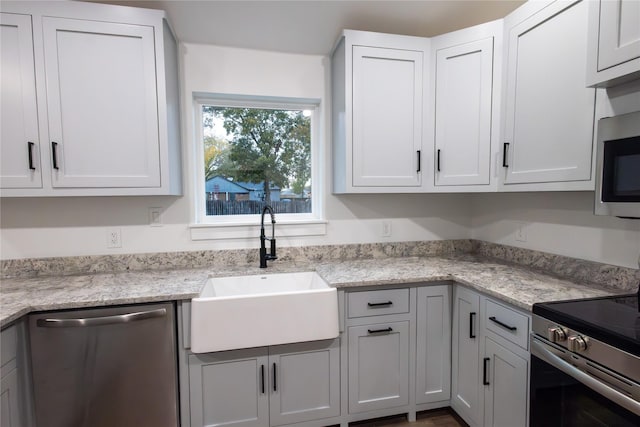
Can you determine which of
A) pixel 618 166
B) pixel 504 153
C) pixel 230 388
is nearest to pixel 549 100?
pixel 504 153

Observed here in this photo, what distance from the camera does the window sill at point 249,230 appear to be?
204 centimetres

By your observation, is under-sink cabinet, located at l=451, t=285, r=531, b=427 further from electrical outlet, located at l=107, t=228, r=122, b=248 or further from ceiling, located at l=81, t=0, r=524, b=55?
electrical outlet, located at l=107, t=228, r=122, b=248

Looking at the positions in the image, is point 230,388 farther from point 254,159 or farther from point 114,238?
point 254,159

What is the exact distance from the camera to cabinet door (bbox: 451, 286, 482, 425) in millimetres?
1633

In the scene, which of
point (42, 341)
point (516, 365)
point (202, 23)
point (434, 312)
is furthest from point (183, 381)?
point (202, 23)

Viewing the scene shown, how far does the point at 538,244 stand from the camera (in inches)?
74.9

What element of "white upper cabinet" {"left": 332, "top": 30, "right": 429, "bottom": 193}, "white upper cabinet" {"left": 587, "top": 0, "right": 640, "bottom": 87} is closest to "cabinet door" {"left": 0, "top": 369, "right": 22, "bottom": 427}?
"white upper cabinet" {"left": 332, "top": 30, "right": 429, "bottom": 193}

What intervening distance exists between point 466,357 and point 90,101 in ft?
7.82

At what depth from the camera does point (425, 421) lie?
1860mm

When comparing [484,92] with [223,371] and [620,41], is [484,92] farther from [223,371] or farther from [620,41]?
[223,371]

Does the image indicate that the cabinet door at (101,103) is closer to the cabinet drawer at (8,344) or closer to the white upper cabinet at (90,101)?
the white upper cabinet at (90,101)

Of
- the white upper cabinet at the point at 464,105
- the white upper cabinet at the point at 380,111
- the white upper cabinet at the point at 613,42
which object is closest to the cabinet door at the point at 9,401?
the white upper cabinet at the point at 380,111

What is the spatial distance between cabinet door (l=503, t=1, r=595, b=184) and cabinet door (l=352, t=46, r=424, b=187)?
1.64 feet

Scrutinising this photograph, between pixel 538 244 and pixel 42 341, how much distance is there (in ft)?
8.53
